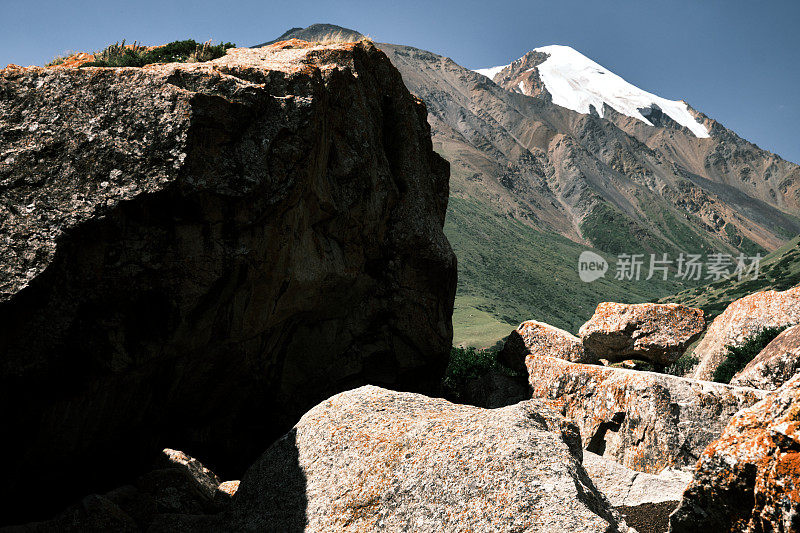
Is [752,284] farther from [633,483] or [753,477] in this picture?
[753,477]

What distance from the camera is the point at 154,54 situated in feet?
74.7

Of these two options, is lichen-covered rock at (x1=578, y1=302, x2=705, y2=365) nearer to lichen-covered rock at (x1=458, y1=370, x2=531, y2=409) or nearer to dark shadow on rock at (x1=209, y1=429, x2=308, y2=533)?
lichen-covered rock at (x1=458, y1=370, x2=531, y2=409)

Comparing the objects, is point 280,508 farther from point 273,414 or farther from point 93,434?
point 273,414

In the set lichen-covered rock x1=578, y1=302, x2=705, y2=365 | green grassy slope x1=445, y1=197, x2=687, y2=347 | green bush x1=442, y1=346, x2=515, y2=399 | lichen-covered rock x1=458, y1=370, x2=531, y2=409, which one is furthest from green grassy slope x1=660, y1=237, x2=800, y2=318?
lichen-covered rock x1=458, y1=370, x2=531, y2=409

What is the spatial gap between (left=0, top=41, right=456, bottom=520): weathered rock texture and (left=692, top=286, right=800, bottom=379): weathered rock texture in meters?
13.2

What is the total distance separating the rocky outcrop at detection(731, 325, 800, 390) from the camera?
46.1ft

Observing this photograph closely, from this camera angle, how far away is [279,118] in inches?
469

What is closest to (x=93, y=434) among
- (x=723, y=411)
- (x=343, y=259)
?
(x=343, y=259)

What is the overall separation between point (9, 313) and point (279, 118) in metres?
6.52

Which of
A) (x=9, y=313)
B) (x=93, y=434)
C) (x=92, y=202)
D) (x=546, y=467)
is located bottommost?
(x=546, y=467)

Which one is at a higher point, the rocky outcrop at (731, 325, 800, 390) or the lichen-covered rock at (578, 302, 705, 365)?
the lichen-covered rock at (578, 302, 705, 365)

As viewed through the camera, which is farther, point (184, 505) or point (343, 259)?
point (343, 259)

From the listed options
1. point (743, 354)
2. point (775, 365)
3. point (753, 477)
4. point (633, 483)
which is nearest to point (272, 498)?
point (753, 477)

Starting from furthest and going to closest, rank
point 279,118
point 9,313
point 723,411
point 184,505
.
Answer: point 723,411, point 279,118, point 184,505, point 9,313
